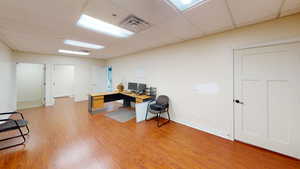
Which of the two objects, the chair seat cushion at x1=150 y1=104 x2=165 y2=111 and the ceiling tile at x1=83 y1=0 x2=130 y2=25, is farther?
the chair seat cushion at x1=150 y1=104 x2=165 y2=111

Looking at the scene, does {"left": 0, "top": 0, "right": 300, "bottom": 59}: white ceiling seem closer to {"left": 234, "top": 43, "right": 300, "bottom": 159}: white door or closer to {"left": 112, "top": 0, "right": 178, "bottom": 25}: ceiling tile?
{"left": 112, "top": 0, "right": 178, "bottom": 25}: ceiling tile

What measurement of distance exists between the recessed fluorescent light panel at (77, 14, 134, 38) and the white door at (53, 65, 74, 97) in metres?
7.11

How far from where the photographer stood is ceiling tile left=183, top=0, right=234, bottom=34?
1723 mm

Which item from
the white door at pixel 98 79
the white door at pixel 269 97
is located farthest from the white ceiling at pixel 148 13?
the white door at pixel 98 79

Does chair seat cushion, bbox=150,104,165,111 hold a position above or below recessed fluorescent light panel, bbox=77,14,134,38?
below

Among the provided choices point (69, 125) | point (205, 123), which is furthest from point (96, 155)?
point (205, 123)

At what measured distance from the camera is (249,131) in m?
2.42

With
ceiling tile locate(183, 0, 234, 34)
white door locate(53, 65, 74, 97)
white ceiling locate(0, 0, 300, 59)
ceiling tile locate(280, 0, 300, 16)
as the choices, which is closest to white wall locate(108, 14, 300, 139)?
ceiling tile locate(280, 0, 300, 16)

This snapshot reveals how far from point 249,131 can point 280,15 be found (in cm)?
228

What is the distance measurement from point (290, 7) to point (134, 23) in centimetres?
256

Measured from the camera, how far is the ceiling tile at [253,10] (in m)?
1.65

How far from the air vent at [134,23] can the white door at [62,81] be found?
7.86 m

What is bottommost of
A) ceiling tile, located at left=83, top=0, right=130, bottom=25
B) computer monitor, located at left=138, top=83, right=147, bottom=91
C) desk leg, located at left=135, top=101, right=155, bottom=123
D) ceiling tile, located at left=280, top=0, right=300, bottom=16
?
desk leg, located at left=135, top=101, right=155, bottom=123

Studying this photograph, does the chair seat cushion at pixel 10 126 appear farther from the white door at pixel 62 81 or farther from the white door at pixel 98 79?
the white door at pixel 62 81
